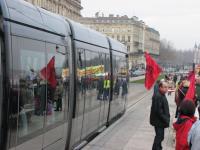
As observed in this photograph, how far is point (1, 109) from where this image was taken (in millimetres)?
6113

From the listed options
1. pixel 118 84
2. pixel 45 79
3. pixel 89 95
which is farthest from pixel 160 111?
pixel 118 84

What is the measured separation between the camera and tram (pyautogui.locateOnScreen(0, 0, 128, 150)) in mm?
6309

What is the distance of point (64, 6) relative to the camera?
10312 cm

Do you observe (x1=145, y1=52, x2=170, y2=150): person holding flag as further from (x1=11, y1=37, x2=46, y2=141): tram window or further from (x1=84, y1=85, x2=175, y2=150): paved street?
(x1=11, y1=37, x2=46, y2=141): tram window

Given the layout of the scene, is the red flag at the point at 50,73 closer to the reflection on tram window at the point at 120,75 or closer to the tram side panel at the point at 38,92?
the tram side panel at the point at 38,92

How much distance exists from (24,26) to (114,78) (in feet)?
30.6

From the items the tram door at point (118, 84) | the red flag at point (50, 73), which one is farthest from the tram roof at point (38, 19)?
the tram door at point (118, 84)

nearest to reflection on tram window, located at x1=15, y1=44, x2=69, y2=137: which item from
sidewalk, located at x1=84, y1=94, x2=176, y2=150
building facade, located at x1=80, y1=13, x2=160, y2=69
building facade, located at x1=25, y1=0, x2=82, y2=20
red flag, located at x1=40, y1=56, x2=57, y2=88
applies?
red flag, located at x1=40, y1=56, x2=57, y2=88

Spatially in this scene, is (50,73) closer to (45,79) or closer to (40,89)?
(45,79)

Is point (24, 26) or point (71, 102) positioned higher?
point (24, 26)

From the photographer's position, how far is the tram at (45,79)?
631cm

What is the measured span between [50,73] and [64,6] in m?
96.1

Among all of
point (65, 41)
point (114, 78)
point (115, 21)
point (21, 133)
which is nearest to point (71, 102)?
point (65, 41)

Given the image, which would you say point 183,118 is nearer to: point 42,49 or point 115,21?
point 42,49
